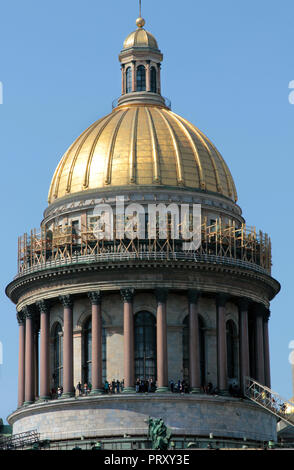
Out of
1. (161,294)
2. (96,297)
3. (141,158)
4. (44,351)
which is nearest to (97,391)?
(44,351)

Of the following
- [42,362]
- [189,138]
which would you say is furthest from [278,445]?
[189,138]

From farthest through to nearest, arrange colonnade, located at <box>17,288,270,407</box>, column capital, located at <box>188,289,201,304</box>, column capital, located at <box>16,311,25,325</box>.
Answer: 1. column capital, located at <box>16,311,25,325</box>
2. column capital, located at <box>188,289,201,304</box>
3. colonnade, located at <box>17,288,270,407</box>

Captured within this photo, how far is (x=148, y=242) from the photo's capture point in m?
99.5

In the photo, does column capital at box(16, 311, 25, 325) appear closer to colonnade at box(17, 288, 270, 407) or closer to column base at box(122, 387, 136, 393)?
colonnade at box(17, 288, 270, 407)

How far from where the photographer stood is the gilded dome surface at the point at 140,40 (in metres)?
112

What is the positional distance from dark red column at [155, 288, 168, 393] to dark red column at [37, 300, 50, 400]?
8451 millimetres

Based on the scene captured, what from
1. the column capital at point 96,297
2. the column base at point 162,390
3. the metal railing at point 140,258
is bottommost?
the column base at point 162,390

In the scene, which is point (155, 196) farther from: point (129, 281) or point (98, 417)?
point (98, 417)

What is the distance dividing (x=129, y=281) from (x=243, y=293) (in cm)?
891

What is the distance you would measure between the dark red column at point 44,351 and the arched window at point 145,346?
653cm

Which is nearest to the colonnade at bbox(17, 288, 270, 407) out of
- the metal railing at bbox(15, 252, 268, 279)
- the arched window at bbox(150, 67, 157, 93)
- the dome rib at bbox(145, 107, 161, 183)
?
the metal railing at bbox(15, 252, 268, 279)

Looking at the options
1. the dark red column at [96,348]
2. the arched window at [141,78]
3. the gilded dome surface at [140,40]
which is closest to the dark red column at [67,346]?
the dark red column at [96,348]

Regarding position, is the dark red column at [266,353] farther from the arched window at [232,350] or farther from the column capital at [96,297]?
the column capital at [96,297]

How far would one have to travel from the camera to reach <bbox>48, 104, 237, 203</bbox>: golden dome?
340 feet
